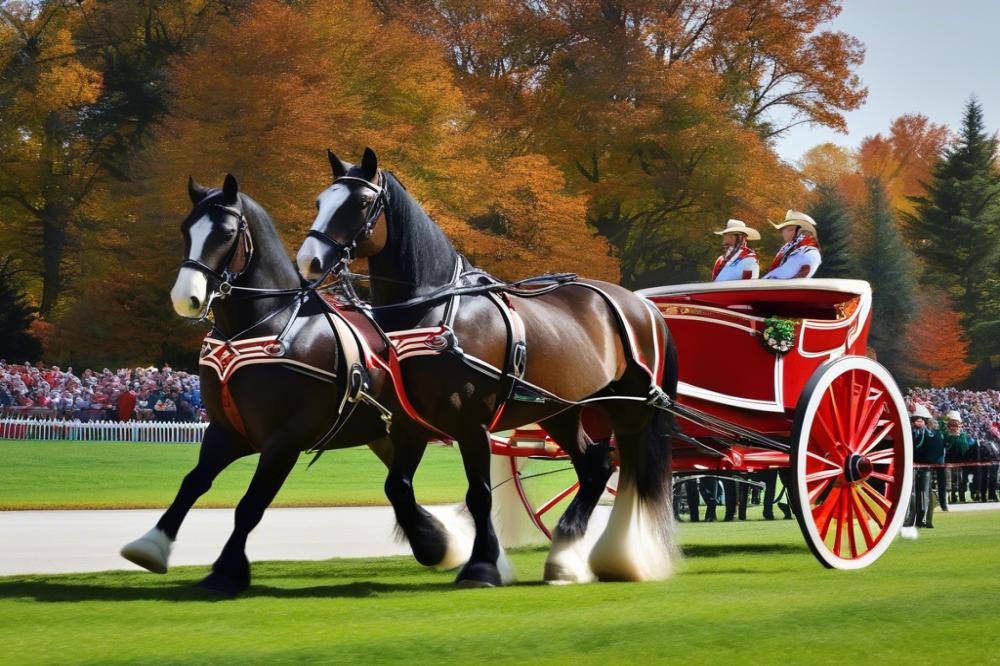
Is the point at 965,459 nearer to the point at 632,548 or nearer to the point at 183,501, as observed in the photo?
the point at 632,548

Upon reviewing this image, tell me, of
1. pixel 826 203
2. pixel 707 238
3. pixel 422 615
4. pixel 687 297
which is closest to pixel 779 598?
pixel 422 615

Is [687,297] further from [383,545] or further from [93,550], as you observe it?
[93,550]

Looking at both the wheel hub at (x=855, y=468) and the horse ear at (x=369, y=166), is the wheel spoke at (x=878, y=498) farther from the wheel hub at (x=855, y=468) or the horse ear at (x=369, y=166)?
the horse ear at (x=369, y=166)

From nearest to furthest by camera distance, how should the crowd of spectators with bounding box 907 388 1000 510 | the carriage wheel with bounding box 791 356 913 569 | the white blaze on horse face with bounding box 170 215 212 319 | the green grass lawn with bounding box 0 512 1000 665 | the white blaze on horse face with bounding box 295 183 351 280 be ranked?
the green grass lawn with bounding box 0 512 1000 665 < the white blaze on horse face with bounding box 170 215 212 319 < the white blaze on horse face with bounding box 295 183 351 280 < the carriage wheel with bounding box 791 356 913 569 < the crowd of spectators with bounding box 907 388 1000 510

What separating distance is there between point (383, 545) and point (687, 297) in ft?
13.0

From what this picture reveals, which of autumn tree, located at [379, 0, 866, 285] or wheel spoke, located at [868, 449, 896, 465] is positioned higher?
autumn tree, located at [379, 0, 866, 285]

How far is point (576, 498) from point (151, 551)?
9.05ft

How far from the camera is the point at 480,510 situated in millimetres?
8398

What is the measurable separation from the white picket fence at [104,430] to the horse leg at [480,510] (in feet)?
66.4

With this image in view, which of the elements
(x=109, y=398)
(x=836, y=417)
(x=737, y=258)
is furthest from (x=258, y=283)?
(x=109, y=398)

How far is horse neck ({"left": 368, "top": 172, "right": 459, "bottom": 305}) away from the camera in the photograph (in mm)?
8336

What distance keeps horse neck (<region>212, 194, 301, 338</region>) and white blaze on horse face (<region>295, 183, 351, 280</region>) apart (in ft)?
1.24

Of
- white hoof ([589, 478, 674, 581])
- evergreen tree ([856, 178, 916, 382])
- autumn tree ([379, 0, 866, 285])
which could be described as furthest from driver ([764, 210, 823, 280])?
evergreen tree ([856, 178, 916, 382])

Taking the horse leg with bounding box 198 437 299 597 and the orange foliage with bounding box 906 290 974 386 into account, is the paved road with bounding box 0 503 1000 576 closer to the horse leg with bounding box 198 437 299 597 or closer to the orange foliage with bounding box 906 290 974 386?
the horse leg with bounding box 198 437 299 597
